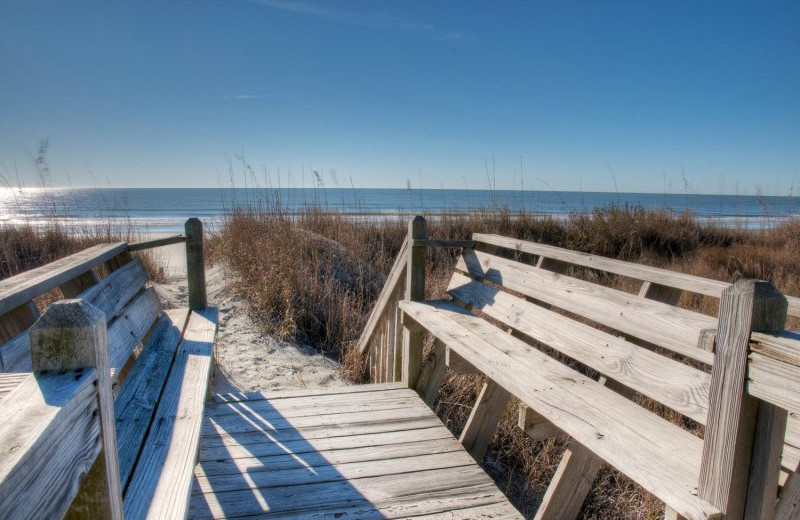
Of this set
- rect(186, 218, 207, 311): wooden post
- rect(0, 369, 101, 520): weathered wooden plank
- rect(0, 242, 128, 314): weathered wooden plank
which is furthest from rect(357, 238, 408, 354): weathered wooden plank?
rect(0, 369, 101, 520): weathered wooden plank

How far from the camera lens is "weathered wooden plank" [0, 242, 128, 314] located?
1594 millimetres

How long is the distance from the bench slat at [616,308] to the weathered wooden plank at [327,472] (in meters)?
0.95

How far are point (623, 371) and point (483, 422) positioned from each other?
0.97 metres

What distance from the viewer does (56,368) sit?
0.74m

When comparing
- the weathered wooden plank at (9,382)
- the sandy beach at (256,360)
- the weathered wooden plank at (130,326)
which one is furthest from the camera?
the sandy beach at (256,360)

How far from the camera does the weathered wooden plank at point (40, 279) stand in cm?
159

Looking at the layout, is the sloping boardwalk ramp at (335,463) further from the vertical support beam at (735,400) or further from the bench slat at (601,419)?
the vertical support beam at (735,400)

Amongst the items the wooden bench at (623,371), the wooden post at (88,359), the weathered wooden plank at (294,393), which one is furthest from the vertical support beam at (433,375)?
the wooden post at (88,359)

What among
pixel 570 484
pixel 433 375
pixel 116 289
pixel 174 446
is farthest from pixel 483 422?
pixel 116 289

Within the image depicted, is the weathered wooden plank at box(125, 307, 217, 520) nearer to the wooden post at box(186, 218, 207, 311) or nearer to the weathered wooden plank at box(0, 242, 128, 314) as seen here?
the weathered wooden plank at box(0, 242, 128, 314)

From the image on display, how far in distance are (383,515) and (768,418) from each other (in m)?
1.47

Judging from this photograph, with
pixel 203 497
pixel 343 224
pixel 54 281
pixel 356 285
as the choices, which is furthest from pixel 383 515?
pixel 343 224

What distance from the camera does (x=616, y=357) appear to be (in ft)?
6.43

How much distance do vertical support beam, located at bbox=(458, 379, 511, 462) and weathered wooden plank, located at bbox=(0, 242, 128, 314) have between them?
78.6 inches
